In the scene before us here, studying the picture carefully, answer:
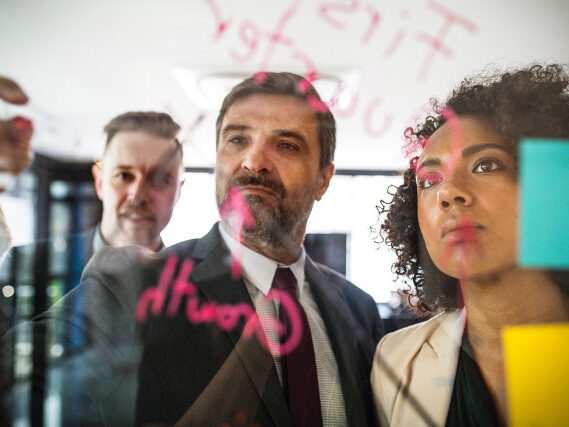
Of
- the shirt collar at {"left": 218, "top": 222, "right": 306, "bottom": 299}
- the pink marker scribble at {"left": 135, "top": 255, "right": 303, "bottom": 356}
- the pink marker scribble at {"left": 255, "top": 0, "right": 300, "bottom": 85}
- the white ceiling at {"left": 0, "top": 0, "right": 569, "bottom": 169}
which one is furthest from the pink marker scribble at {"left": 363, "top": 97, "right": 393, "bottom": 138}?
the pink marker scribble at {"left": 135, "top": 255, "right": 303, "bottom": 356}

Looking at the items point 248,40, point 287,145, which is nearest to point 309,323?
point 287,145

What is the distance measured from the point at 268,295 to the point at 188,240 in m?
0.20

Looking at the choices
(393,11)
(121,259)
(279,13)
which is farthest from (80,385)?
(393,11)

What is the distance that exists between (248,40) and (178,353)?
64 cm

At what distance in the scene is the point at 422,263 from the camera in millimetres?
913

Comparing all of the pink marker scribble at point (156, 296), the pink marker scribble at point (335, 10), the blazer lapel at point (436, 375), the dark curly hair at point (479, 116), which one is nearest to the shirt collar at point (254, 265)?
the pink marker scribble at point (156, 296)

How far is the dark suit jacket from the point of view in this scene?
0.84m

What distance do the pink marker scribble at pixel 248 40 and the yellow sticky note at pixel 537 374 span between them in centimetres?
78

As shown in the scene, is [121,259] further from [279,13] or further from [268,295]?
[279,13]

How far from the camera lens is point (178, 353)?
846 mm

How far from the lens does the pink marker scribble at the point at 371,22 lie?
34.6 inches

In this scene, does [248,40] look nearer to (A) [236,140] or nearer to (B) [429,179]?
(A) [236,140]

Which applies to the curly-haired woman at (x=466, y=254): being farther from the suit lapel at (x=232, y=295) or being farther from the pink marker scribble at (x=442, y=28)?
the suit lapel at (x=232, y=295)

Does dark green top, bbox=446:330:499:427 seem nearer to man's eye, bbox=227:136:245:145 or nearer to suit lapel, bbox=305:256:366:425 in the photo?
suit lapel, bbox=305:256:366:425
